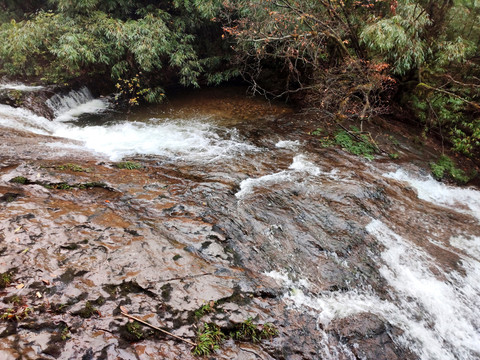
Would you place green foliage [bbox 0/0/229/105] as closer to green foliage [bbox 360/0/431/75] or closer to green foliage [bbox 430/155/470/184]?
green foliage [bbox 360/0/431/75]

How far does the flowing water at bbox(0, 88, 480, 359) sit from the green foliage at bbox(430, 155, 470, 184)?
381 millimetres

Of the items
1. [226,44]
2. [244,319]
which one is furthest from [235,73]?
[244,319]

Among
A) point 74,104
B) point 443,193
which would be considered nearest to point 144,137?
point 74,104

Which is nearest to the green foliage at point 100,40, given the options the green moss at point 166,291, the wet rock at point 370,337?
the green moss at point 166,291

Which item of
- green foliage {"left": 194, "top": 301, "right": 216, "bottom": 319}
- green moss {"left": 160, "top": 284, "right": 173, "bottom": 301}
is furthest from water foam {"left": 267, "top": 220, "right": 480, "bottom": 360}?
green moss {"left": 160, "top": 284, "right": 173, "bottom": 301}

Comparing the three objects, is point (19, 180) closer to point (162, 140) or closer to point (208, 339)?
point (162, 140)

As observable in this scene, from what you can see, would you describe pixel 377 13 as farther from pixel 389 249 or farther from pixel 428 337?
pixel 428 337

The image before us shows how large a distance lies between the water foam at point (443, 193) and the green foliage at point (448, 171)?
0.32 meters

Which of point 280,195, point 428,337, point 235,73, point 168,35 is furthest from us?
point 235,73

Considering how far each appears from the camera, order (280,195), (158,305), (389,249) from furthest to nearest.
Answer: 1. (280,195)
2. (389,249)
3. (158,305)

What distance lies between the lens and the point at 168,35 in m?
9.23

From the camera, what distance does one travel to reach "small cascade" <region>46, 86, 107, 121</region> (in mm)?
8812

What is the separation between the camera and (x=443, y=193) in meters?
6.59

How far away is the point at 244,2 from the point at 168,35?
2.84m
